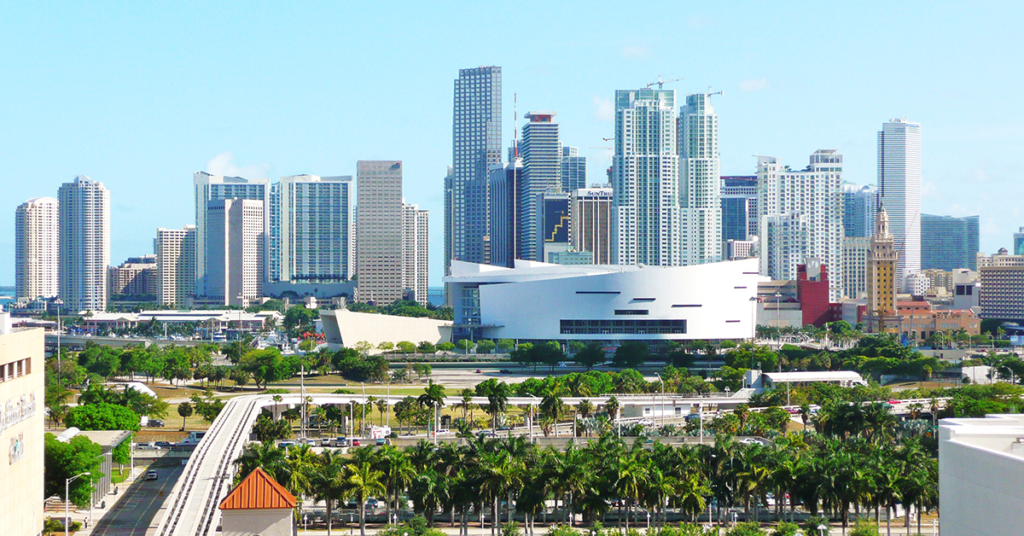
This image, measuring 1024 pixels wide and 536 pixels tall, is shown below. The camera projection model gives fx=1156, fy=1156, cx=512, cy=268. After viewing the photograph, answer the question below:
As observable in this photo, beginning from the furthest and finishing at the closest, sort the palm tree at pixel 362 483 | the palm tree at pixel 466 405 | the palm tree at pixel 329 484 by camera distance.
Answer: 1. the palm tree at pixel 466 405
2. the palm tree at pixel 329 484
3. the palm tree at pixel 362 483

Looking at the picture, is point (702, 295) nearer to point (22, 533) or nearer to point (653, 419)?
point (653, 419)

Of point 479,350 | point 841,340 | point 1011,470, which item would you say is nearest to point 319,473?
point 1011,470

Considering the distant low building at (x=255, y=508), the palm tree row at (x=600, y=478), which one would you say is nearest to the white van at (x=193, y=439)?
the palm tree row at (x=600, y=478)

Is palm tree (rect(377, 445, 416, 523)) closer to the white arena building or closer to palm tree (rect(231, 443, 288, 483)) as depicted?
palm tree (rect(231, 443, 288, 483))

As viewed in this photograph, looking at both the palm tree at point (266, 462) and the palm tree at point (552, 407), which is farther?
the palm tree at point (552, 407)

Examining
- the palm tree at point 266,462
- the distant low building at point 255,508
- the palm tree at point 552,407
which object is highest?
the distant low building at point 255,508

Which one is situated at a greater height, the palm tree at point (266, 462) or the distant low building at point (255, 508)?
the distant low building at point (255, 508)

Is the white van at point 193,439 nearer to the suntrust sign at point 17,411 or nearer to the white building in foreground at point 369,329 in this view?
the suntrust sign at point 17,411

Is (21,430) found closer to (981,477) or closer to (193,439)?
(193,439)
